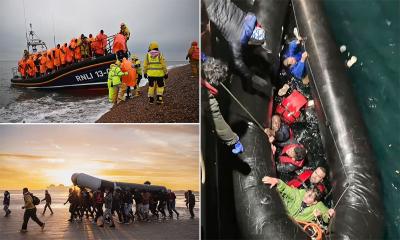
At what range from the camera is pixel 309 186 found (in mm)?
3074

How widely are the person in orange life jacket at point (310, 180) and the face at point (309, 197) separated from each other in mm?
47

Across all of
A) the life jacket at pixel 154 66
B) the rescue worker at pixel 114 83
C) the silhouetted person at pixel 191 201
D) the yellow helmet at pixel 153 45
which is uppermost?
the yellow helmet at pixel 153 45

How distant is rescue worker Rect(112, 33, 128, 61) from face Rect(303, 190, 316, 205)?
1.45 m

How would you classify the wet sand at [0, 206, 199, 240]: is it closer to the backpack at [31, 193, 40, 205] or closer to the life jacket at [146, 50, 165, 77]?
the backpack at [31, 193, 40, 205]

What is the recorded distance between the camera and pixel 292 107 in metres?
3.07

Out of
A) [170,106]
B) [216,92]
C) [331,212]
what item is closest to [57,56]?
[170,106]

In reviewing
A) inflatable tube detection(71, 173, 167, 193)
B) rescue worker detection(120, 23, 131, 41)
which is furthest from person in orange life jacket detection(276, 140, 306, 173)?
rescue worker detection(120, 23, 131, 41)

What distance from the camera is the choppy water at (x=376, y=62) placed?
3.04 m

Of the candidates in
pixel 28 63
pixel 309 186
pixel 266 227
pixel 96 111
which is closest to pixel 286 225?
pixel 266 227

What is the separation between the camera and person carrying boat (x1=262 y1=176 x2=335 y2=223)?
301 cm

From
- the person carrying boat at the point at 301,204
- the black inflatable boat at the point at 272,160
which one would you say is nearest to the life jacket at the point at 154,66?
the black inflatable boat at the point at 272,160

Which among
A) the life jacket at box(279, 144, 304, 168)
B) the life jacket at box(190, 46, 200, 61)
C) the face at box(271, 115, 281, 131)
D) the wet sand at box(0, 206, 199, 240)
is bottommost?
the wet sand at box(0, 206, 199, 240)

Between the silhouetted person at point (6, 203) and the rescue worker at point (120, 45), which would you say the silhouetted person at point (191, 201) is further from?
the silhouetted person at point (6, 203)

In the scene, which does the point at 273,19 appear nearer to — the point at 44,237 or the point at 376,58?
the point at 376,58
